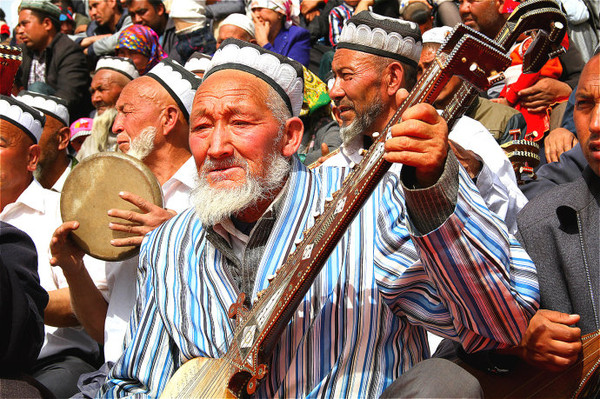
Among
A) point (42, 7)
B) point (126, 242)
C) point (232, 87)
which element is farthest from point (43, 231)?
point (42, 7)

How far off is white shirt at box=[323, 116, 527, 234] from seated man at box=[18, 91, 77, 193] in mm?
3560

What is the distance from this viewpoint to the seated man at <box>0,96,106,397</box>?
4250mm

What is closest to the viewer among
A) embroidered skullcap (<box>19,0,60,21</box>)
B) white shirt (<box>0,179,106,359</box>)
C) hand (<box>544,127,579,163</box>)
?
white shirt (<box>0,179,106,359</box>)

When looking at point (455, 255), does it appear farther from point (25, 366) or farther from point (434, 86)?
point (25, 366)

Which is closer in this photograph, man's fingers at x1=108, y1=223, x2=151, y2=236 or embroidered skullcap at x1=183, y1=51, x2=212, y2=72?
man's fingers at x1=108, y1=223, x2=151, y2=236

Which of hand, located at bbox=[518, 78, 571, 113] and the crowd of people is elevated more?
hand, located at bbox=[518, 78, 571, 113]

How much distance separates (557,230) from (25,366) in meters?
2.36

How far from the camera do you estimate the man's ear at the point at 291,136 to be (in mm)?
3240

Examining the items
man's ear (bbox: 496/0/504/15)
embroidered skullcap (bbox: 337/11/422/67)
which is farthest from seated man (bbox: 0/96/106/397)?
man's ear (bbox: 496/0/504/15)

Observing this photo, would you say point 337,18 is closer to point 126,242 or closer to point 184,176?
point 184,176

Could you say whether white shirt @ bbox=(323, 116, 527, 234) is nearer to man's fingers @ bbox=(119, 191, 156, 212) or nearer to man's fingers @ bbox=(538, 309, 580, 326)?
man's fingers @ bbox=(538, 309, 580, 326)

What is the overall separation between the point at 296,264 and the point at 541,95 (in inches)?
150

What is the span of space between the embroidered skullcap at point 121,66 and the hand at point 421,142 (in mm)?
5503

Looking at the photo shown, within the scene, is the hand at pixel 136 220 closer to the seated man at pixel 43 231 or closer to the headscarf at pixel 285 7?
the seated man at pixel 43 231
